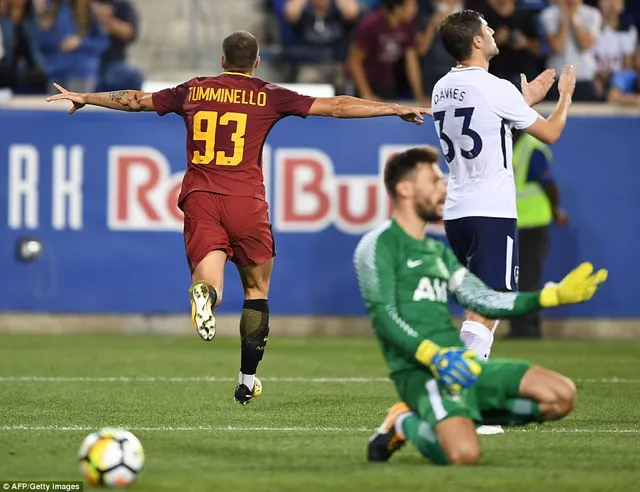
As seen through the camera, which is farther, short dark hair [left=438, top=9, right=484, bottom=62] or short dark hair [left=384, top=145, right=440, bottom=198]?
short dark hair [left=438, top=9, right=484, bottom=62]

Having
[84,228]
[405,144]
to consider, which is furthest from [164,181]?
[405,144]

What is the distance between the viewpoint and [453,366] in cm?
590

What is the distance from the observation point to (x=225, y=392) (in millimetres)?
9656

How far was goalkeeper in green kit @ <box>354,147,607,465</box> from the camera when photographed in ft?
20.0

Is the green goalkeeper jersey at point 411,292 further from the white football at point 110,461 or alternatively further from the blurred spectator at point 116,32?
the blurred spectator at point 116,32

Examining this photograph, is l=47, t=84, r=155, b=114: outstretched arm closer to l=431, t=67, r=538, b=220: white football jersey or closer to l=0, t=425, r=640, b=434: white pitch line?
l=431, t=67, r=538, b=220: white football jersey

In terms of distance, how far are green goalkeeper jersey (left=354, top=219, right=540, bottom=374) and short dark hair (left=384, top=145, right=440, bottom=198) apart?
0.19 m

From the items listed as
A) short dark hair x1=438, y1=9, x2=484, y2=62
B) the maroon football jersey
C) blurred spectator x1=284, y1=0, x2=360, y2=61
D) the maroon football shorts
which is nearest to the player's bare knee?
short dark hair x1=438, y1=9, x2=484, y2=62

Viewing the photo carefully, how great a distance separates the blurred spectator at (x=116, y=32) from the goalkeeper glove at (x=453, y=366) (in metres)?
9.87

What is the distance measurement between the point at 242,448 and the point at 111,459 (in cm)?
128

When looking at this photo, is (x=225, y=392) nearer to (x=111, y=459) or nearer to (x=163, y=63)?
(x=111, y=459)

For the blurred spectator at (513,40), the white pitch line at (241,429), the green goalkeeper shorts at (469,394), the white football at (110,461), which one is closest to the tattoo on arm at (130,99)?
the white pitch line at (241,429)

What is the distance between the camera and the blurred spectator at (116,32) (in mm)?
15424

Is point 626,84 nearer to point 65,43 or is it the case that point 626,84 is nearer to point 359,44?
point 359,44
